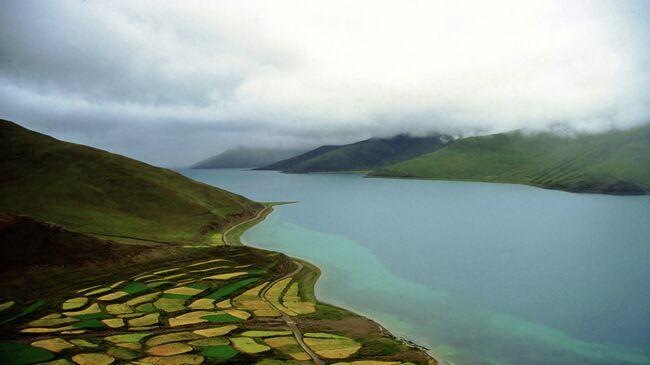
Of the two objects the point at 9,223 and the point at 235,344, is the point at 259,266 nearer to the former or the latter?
the point at 235,344

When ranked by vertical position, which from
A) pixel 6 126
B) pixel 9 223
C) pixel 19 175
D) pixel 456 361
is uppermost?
pixel 6 126

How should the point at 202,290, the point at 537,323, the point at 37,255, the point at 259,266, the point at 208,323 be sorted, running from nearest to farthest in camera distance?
the point at 208,323, the point at 537,323, the point at 202,290, the point at 37,255, the point at 259,266

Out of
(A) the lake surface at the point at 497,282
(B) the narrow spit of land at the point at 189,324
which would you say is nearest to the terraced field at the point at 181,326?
(B) the narrow spit of land at the point at 189,324

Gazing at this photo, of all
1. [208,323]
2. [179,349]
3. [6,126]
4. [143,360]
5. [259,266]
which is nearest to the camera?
[143,360]

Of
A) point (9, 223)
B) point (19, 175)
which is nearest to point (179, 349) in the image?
point (9, 223)

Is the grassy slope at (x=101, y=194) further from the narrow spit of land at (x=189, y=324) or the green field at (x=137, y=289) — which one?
the narrow spit of land at (x=189, y=324)

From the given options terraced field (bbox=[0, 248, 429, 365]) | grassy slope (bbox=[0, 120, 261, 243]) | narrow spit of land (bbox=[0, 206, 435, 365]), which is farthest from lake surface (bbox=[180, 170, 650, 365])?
grassy slope (bbox=[0, 120, 261, 243])

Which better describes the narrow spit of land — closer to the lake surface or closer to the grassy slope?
the lake surface
